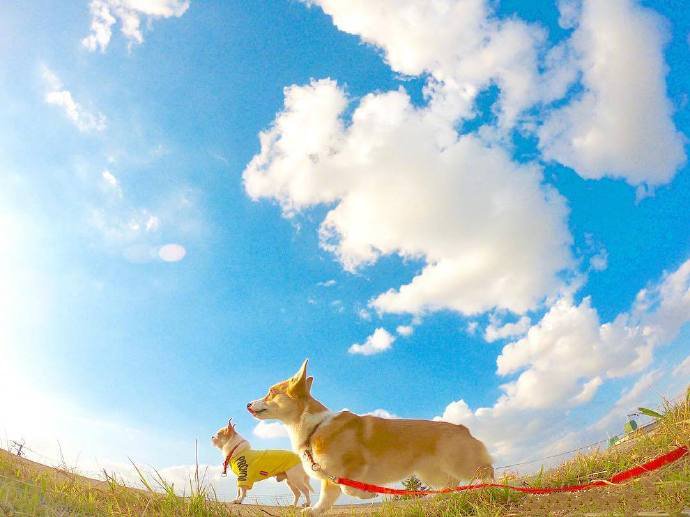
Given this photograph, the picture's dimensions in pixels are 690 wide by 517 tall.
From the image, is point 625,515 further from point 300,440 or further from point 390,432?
point 300,440

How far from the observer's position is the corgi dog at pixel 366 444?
24.1 feet

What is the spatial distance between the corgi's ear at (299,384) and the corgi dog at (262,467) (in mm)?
4817

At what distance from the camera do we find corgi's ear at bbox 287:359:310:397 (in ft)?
25.2

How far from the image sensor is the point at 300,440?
757 cm

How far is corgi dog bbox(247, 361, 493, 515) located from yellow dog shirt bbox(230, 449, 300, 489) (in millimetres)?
4545

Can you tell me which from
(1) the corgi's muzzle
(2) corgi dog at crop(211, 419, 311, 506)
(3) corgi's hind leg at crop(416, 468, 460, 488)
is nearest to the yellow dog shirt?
(2) corgi dog at crop(211, 419, 311, 506)

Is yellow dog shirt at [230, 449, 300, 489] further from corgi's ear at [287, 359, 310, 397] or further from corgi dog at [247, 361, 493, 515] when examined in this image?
corgi's ear at [287, 359, 310, 397]

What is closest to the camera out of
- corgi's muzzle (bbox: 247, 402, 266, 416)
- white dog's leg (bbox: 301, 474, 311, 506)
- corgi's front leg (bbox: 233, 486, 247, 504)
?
corgi's muzzle (bbox: 247, 402, 266, 416)

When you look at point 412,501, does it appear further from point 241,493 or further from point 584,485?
point 241,493

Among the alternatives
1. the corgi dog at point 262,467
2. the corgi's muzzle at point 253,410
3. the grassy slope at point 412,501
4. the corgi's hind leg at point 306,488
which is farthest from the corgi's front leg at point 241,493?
the corgi's muzzle at point 253,410

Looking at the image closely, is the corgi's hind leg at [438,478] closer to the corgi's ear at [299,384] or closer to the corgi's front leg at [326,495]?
the corgi's front leg at [326,495]

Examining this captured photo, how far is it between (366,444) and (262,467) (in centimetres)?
516

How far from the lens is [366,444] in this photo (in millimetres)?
7520

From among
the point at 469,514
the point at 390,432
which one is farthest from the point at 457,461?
the point at 469,514
